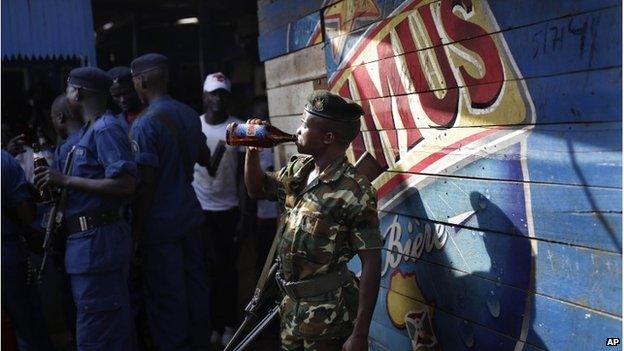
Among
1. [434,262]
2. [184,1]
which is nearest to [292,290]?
[434,262]

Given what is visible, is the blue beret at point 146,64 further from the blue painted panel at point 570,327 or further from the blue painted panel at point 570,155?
the blue painted panel at point 570,327

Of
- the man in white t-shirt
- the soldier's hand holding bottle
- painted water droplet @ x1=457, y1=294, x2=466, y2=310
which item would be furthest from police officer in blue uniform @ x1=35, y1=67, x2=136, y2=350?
painted water droplet @ x1=457, y1=294, x2=466, y2=310

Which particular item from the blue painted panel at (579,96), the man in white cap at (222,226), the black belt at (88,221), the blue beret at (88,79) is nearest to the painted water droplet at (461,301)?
the blue painted panel at (579,96)

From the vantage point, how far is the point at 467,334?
2947 millimetres

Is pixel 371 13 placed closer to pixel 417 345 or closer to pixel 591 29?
pixel 591 29

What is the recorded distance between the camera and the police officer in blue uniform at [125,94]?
480 centimetres

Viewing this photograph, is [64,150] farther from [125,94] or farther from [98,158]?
[125,94]

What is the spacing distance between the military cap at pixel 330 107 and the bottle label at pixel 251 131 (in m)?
0.23

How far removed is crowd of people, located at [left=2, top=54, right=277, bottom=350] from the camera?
153 inches

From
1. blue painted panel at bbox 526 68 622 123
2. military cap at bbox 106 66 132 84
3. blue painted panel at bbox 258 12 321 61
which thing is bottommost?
blue painted panel at bbox 526 68 622 123

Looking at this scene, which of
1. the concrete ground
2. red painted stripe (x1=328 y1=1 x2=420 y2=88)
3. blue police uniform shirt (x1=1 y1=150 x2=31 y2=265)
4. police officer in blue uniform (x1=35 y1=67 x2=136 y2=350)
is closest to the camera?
red painted stripe (x1=328 y1=1 x2=420 y2=88)

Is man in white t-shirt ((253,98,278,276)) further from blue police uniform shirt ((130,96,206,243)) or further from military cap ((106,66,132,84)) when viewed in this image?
military cap ((106,66,132,84))

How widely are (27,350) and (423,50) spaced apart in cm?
320

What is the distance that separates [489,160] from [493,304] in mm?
586
